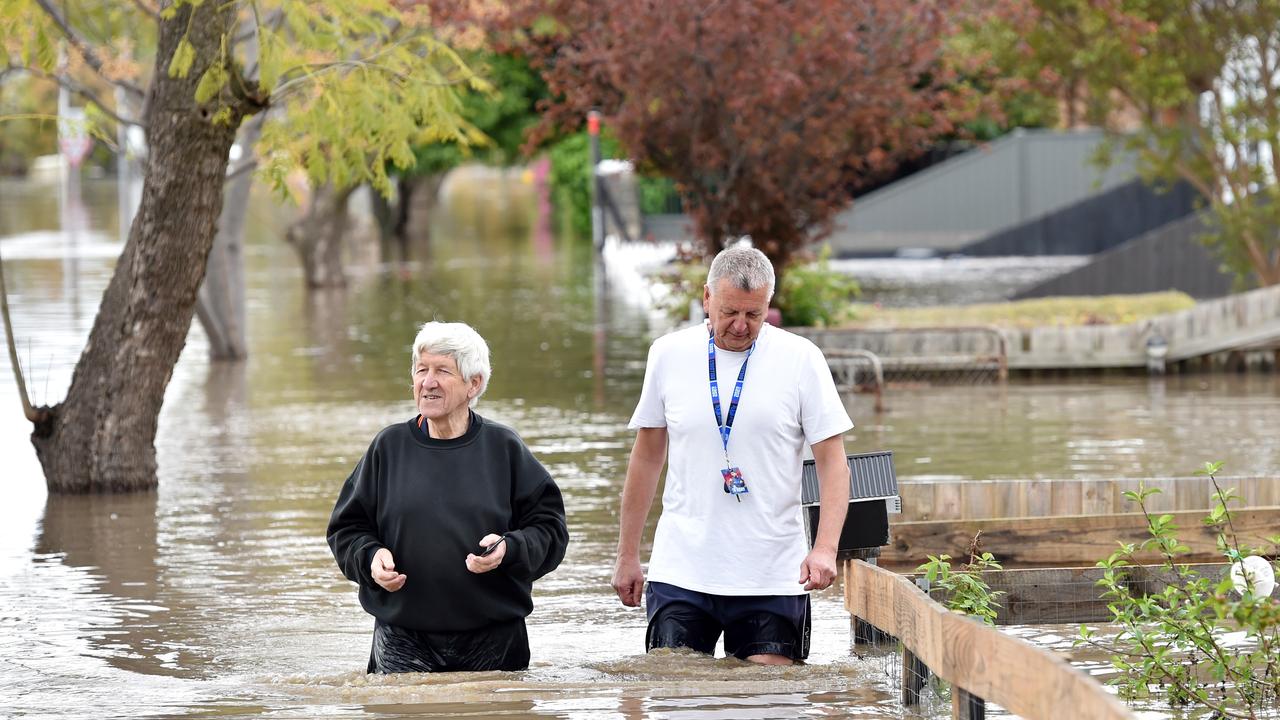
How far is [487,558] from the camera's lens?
595 centimetres

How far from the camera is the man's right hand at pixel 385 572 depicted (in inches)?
233

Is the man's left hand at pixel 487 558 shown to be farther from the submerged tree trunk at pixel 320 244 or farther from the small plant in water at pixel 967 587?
the submerged tree trunk at pixel 320 244

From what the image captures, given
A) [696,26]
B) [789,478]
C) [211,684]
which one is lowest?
[211,684]

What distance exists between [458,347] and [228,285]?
14825 mm

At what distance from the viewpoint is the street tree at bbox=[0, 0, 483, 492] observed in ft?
37.7

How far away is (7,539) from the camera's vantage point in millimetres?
11016

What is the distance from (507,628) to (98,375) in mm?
6576

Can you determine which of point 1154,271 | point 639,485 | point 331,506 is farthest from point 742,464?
point 1154,271

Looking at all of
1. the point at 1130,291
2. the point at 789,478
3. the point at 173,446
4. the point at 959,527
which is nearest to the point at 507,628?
the point at 789,478

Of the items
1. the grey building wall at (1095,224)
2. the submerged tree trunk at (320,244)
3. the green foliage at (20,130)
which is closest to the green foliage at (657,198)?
the grey building wall at (1095,224)

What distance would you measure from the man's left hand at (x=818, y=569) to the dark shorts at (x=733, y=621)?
0.17m

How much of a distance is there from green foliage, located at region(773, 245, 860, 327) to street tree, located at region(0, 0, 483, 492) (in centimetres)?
677

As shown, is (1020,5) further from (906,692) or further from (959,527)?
(906,692)

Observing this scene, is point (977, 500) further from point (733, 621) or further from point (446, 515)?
point (446, 515)
